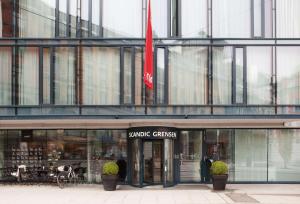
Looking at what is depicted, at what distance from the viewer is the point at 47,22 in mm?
27125

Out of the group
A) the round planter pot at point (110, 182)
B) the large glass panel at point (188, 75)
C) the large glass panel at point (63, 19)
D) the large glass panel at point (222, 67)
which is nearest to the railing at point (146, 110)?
the large glass panel at point (188, 75)

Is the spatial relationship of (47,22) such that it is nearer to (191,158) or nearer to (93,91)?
(93,91)

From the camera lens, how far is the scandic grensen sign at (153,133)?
1024 inches

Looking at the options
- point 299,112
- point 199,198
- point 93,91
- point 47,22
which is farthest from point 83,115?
point 299,112

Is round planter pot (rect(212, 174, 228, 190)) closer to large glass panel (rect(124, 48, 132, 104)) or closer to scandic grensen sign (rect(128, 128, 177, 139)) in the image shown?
scandic grensen sign (rect(128, 128, 177, 139))

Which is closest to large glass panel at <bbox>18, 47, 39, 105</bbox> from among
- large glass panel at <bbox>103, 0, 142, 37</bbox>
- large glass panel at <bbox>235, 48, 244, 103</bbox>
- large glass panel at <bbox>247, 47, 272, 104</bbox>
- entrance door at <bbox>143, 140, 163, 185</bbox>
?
large glass panel at <bbox>103, 0, 142, 37</bbox>

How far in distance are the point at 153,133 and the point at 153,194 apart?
11.2ft

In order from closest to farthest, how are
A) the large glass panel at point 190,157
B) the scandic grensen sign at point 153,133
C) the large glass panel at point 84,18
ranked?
the scandic grensen sign at point 153,133 → the large glass panel at point 84,18 → the large glass panel at point 190,157

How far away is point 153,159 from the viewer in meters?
26.8

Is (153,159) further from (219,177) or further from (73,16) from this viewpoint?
(73,16)

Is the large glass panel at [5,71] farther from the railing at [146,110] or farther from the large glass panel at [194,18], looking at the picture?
the large glass panel at [194,18]

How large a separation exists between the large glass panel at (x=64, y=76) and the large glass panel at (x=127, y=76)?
8.04 ft

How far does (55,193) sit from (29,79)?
605 cm

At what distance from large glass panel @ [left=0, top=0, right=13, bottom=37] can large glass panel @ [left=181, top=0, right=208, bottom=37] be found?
818 centimetres
